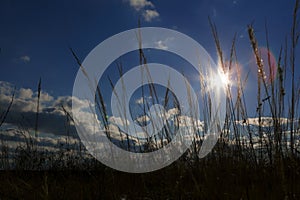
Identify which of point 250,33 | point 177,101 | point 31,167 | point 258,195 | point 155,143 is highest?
point 250,33

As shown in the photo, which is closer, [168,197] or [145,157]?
[168,197]

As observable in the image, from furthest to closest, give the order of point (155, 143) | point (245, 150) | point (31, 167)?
1. point (31, 167)
2. point (155, 143)
3. point (245, 150)

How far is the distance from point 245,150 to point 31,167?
3313 millimetres

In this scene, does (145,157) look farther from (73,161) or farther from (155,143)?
(73,161)

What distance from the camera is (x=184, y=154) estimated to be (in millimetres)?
2703

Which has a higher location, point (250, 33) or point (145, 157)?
point (250, 33)

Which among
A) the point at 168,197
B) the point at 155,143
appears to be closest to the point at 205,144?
the point at 155,143

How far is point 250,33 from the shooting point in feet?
5.75

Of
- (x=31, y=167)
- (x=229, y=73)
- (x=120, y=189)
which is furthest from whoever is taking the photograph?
(x=31, y=167)

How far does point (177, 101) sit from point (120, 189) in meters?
1.04

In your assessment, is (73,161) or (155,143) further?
(73,161)

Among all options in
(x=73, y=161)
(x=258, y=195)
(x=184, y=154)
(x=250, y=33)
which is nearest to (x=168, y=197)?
(x=258, y=195)

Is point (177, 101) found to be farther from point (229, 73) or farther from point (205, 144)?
point (229, 73)

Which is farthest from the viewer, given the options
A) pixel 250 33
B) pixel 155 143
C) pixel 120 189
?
pixel 155 143
